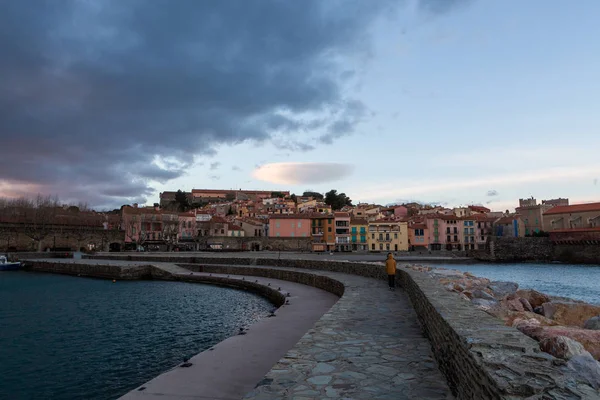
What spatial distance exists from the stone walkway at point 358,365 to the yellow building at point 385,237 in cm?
7135

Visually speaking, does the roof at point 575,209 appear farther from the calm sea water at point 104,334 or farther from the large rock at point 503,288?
the calm sea water at point 104,334

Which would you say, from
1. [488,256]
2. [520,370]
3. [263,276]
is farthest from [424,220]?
[520,370]

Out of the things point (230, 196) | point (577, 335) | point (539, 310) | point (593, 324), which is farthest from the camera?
point (230, 196)

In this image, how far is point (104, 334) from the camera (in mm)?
13789

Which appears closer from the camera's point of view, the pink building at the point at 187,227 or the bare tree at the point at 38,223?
the bare tree at the point at 38,223

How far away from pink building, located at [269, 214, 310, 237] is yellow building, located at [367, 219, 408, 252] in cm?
1295

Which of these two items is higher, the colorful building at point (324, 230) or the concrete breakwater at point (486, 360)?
the colorful building at point (324, 230)

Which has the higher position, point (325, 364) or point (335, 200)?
point (335, 200)

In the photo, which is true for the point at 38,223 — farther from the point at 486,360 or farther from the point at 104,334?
the point at 486,360

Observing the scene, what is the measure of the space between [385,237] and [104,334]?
69.7 m

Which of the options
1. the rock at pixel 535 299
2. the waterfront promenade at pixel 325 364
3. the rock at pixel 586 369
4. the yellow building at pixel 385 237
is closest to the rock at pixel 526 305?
the rock at pixel 535 299

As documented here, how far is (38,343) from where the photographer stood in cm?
1283

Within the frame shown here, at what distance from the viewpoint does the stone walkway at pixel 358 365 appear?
4.70 metres

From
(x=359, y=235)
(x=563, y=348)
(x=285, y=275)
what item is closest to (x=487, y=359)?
(x=563, y=348)
